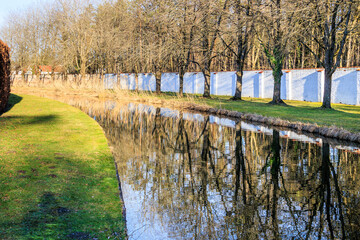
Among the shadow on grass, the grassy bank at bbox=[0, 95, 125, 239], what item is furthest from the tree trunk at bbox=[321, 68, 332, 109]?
the shadow on grass

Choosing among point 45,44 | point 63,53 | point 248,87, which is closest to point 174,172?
point 248,87

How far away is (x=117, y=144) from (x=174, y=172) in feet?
11.9

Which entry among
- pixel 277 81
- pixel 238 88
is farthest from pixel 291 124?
pixel 238 88

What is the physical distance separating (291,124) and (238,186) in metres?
8.32

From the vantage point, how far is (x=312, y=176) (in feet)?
25.2

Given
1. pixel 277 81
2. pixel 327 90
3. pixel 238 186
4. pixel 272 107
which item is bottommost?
pixel 238 186

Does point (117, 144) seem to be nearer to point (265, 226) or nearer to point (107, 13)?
point (265, 226)

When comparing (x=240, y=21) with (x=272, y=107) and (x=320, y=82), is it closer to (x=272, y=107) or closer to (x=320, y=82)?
(x=272, y=107)

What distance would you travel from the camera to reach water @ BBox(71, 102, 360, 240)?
198 inches

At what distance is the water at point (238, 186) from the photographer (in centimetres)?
502

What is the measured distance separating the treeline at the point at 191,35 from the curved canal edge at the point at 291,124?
164 inches

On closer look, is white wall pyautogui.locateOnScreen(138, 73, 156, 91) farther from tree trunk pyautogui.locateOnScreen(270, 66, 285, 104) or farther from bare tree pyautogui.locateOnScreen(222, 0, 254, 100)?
tree trunk pyautogui.locateOnScreen(270, 66, 285, 104)

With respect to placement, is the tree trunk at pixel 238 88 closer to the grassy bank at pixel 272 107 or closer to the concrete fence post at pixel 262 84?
the grassy bank at pixel 272 107

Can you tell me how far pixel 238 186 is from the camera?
22.6ft
